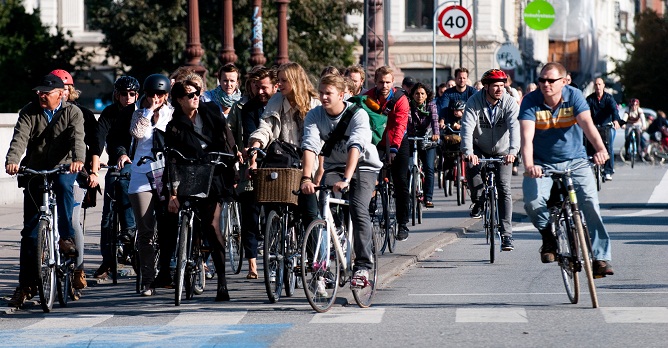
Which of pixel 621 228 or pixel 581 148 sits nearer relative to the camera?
pixel 581 148

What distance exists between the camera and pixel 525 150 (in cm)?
1052

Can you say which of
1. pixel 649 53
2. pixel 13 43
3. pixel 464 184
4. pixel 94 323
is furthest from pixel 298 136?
pixel 649 53

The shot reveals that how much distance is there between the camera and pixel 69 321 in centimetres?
998

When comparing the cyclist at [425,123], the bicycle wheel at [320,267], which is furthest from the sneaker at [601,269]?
the cyclist at [425,123]

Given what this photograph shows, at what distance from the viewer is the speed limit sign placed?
27.7m

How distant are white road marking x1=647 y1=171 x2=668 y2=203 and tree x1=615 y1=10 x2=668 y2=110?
121 feet

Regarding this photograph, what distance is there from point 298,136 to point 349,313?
214 cm

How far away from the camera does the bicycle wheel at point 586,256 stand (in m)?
10.0

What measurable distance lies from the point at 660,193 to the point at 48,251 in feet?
51.4

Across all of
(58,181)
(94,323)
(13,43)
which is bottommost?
(94,323)

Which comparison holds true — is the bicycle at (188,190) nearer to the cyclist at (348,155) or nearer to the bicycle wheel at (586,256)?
the cyclist at (348,155)

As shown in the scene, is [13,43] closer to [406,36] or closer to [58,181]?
[406,36]

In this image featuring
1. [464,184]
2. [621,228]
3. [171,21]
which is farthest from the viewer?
[171,21]

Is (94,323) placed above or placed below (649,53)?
below
